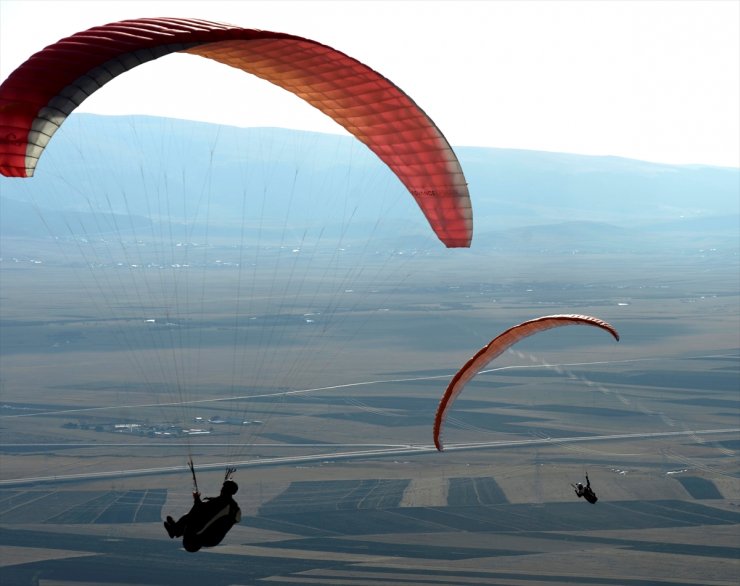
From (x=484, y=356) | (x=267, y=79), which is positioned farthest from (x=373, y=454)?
(x=267, y=79)

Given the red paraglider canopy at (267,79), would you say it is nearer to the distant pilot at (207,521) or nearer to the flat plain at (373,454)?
the distant pilot at (207,521)

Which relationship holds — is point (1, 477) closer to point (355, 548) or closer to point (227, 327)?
point (355, 548)

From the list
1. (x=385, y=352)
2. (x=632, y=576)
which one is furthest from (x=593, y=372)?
(x=632, y=576)

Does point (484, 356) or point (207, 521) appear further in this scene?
point (484, 356)

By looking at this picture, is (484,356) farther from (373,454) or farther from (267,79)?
(373,454)

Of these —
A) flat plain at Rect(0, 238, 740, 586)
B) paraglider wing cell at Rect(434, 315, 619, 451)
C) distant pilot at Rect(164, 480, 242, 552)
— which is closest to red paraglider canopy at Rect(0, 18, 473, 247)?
paraglider wing cell at Rect(434, 315, 619, 451)

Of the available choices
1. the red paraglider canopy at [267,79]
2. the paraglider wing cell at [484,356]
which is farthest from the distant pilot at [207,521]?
the red paraglider canopy at [267,79]
